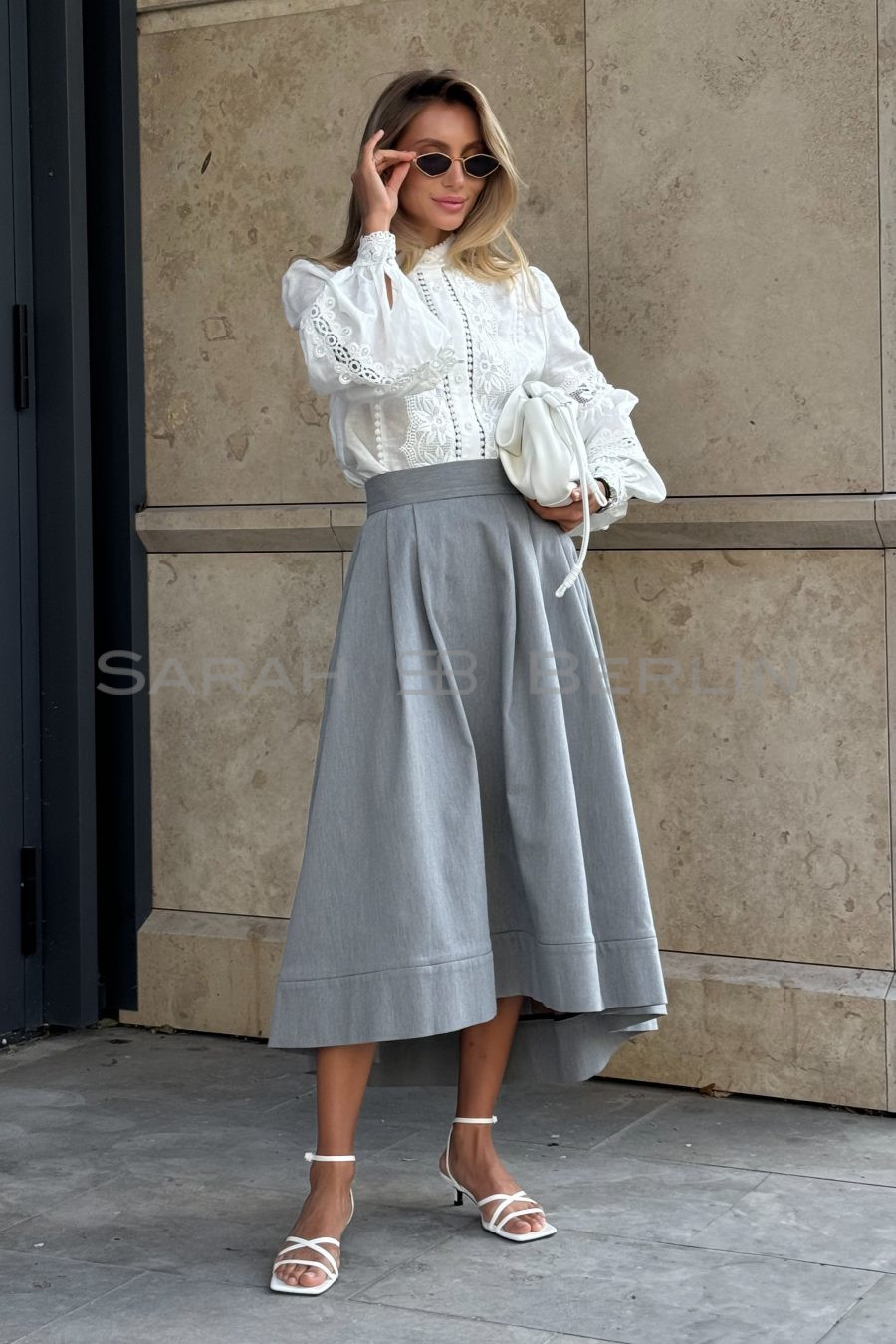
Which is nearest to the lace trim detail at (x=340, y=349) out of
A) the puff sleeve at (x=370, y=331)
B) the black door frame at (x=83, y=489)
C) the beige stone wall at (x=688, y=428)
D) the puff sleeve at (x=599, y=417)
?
the puff sleeve at (x=370, y=331)

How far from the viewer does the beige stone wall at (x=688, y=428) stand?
329cm

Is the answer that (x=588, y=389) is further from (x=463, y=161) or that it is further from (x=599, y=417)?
(x=463, y=161)

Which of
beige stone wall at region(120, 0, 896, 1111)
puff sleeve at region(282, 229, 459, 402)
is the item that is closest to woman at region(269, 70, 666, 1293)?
puff sleeve at region(282, 229, 459, 402)

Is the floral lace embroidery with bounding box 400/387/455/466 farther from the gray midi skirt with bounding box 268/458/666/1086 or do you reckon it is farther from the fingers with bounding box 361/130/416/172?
the fingers with bounding box 361/130/416/172

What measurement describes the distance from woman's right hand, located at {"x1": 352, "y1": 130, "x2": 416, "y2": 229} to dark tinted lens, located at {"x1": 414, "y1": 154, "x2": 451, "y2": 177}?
0.05 ft

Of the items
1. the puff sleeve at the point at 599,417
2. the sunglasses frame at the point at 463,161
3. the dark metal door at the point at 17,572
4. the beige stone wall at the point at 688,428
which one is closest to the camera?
the sunglasses frame at the point at 463,161

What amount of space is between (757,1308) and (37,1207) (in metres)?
1.26

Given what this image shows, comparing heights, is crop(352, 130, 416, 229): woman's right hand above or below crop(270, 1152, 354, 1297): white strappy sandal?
above

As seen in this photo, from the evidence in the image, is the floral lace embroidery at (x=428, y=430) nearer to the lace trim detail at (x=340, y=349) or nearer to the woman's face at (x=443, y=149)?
the lace trim detail at (x=340, y=349)

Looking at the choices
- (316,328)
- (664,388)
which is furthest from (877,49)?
(316,328)

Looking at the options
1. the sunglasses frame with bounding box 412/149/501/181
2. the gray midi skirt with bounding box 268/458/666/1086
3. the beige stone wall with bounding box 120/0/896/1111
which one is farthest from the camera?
the beige stone wall with bounding box 120/0/896/1111

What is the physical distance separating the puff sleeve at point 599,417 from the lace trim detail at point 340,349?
1.38 feet

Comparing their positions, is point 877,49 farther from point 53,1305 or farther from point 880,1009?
point 53,1305

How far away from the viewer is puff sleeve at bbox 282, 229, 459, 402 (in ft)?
8.29
